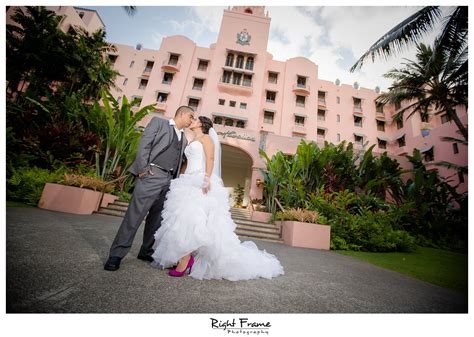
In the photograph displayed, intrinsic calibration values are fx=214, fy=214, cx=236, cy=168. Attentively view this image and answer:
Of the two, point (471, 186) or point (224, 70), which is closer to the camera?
point (471, 186)

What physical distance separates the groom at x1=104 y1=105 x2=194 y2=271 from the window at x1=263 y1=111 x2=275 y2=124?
1811 cm

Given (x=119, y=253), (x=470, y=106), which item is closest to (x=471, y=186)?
(x=470, y=106)

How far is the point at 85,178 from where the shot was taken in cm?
529

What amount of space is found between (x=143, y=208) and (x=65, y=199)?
4.28 metres

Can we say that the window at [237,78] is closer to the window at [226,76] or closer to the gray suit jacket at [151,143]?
the window at [226,76]

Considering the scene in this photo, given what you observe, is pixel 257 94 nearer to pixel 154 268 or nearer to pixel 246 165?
pixel 246 165

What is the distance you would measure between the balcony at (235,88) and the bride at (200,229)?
17.7 m

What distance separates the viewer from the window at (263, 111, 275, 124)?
A: 19625 mm

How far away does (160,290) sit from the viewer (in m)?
1.45

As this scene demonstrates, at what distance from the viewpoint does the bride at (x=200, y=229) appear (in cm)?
180

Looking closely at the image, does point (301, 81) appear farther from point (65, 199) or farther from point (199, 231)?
point (199, 231)
